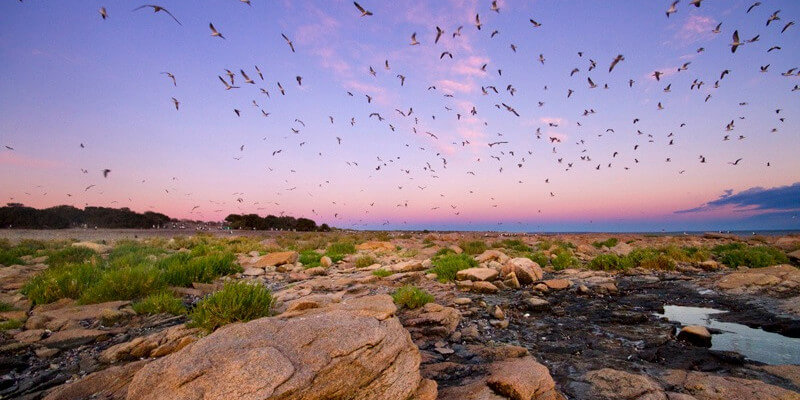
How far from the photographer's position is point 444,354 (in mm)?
5703

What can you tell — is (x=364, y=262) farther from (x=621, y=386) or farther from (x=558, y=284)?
(x=621, y=386)

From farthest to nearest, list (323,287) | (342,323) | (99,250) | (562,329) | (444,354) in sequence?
1. (99,250)
2. (323,287)
3. (562,329)
4. (444,354)
5. (342,323)

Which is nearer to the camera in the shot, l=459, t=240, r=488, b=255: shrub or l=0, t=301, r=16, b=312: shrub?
l=0, t=301, r=16, b=312: shrub

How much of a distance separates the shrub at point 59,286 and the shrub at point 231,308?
217 inches

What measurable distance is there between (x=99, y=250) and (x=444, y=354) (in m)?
20.9

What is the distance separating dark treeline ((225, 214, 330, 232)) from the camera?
52.2 meters

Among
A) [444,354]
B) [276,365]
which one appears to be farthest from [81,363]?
[444,354]

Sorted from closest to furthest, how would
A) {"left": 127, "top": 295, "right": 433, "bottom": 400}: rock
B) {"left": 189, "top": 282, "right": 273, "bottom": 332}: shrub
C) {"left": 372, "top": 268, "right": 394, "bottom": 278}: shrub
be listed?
1. {"left": 127, "top": 295, "right": 433, "bottom": 400}: rock
2. {"left": 189, "top": 282, "right": 273, "bottom": 332}: shrub
3. {"left": 372, "top": 268, "right": 394, "bottom": 278}: shrub

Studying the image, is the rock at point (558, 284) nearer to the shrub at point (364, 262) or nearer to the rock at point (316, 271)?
the shrub at point (364, 262)

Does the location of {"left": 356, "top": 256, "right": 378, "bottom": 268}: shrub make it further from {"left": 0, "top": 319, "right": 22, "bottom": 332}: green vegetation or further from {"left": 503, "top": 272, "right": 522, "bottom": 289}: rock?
{"left": 0, "top": 319, "right": 22, "bottom": 332}: green vegetation

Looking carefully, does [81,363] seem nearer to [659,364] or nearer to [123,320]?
[123,320]

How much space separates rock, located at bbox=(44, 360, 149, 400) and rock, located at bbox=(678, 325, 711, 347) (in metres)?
8.61

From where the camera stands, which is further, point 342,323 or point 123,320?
point 123,320

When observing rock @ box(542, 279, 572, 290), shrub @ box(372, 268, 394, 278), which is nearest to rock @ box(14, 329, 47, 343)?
shrub @ box(372, 268, 394, 278)
